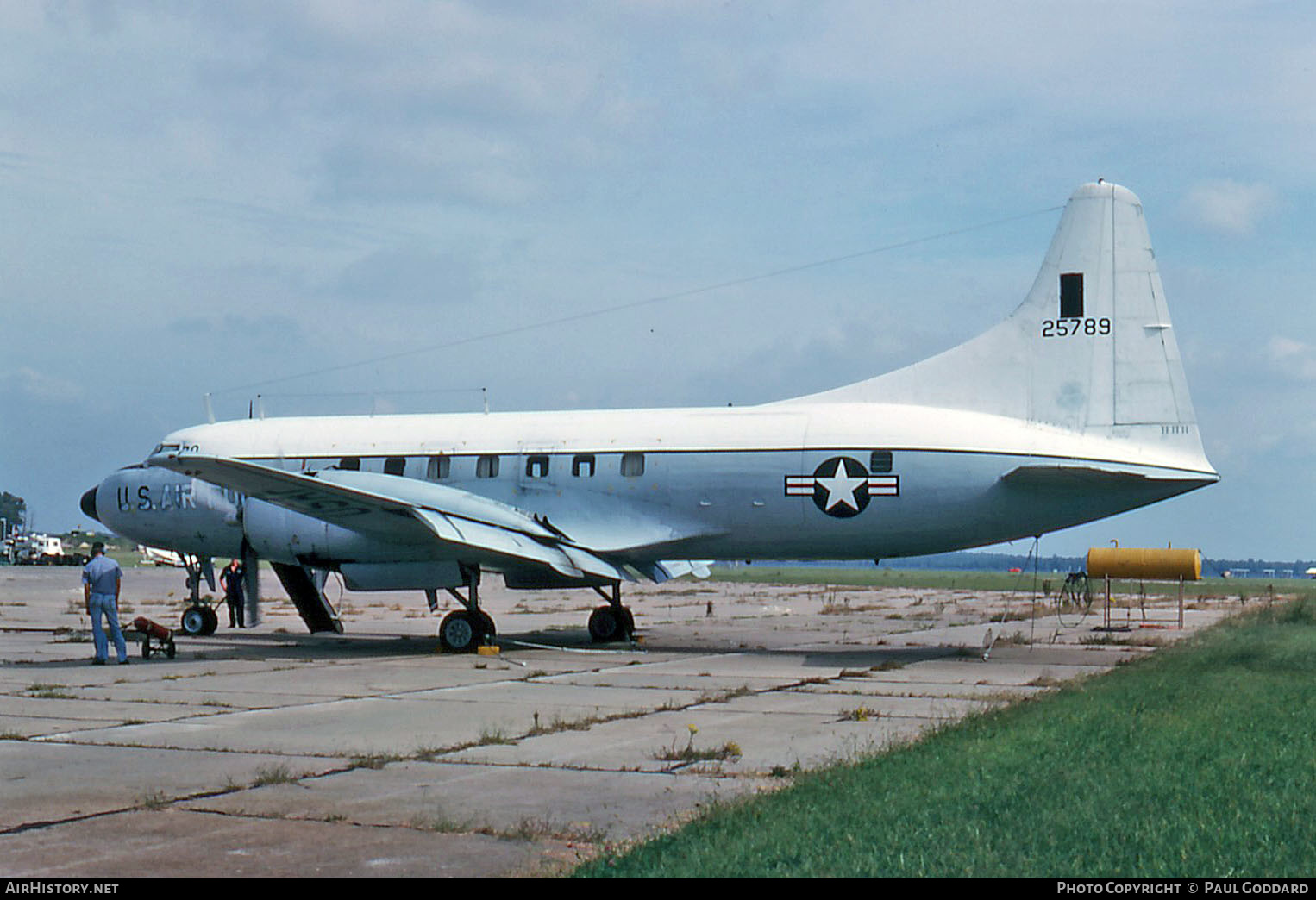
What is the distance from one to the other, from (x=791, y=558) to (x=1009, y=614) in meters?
15.7

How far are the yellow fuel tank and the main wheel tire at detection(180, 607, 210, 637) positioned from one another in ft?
64.4

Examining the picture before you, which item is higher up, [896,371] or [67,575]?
[896,371]

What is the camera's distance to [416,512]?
781 inches

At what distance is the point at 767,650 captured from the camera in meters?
22.0

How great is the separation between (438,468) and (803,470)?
21.9ft

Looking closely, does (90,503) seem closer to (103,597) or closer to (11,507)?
(103,597)

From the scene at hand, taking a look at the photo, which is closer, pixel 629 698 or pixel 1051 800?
pixel 1051 800

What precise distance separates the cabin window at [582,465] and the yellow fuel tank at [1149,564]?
46.5 ft

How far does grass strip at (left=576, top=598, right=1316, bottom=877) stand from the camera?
21.3 feet

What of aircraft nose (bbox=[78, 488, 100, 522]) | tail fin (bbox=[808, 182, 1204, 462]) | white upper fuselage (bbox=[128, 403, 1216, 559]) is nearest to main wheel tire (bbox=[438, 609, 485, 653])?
white upper fuselage (bbox=[128, 403, 1216, 559])

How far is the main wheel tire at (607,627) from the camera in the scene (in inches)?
931
